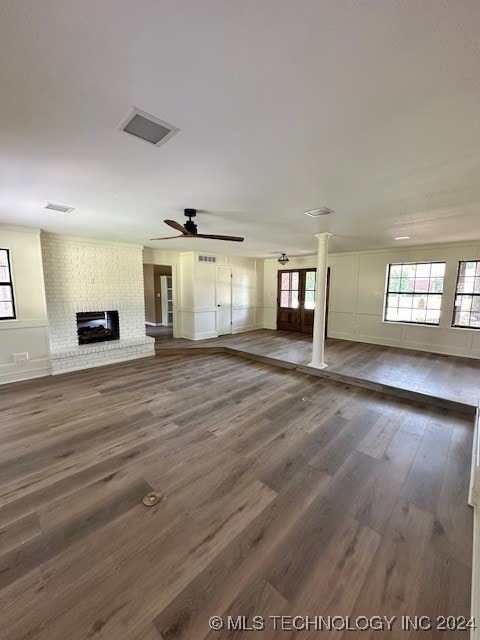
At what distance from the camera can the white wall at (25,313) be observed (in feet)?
14.4

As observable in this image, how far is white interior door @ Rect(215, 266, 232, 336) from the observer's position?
7598 millimetres

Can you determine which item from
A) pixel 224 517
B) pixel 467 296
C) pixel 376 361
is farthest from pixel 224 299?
pixel 224 517

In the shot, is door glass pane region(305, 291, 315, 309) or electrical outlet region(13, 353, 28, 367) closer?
electrical outlet region(13, 353, 28, 367)

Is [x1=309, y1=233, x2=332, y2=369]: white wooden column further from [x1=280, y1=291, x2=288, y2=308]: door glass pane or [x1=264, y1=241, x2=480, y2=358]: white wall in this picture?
[x1=280, y1=291, x2=288, y2=308]: door glass pane

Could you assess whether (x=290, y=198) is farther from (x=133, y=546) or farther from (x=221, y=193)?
(x=133, y=546)

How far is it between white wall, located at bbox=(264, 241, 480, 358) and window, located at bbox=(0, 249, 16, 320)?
6.89 m

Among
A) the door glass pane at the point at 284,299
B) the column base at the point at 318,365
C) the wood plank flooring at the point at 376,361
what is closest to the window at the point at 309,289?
the door glass pane at the point at 284,299

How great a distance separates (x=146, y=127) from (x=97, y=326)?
5.14 m

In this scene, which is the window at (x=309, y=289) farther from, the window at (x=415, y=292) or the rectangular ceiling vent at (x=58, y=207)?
the rectangular ceiling vent at (x=58, y=207)

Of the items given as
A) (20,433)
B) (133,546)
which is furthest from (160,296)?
(133,546)

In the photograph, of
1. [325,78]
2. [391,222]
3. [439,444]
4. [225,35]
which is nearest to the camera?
[225,35]

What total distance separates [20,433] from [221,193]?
11.4 ft

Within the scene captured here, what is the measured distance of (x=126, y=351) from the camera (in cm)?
574

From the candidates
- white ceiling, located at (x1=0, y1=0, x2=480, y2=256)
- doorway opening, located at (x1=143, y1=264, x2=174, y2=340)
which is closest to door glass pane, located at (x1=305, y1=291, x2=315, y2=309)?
doorway opening, located at (x1=143, y1=264, x2=174, y2=340)
